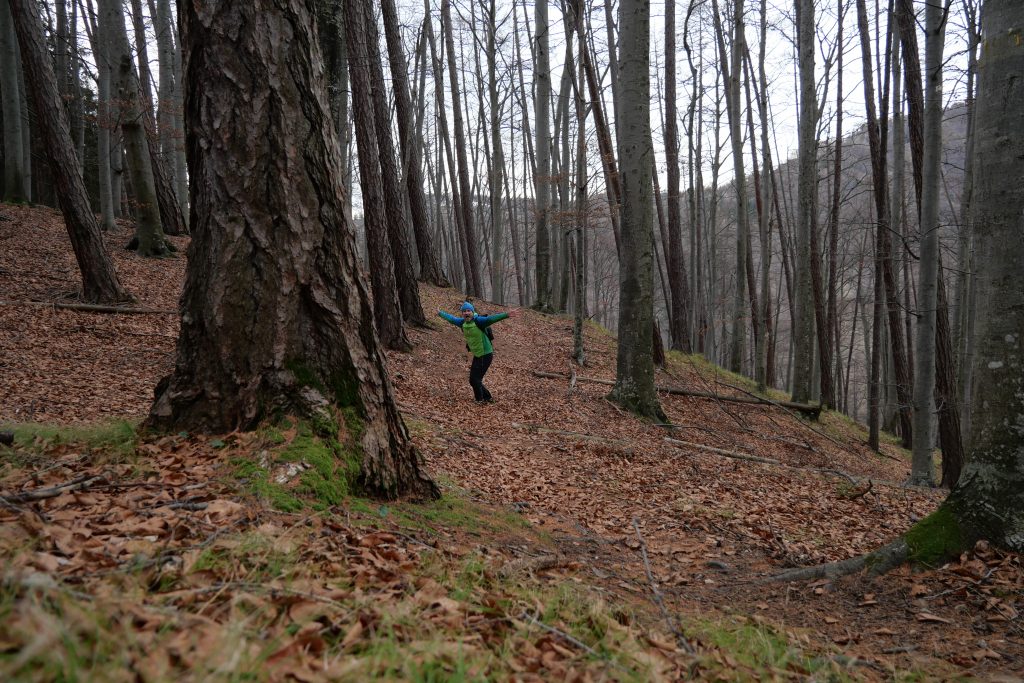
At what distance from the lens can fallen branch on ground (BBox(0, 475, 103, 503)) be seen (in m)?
2.16

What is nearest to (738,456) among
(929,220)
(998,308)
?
(929,220)

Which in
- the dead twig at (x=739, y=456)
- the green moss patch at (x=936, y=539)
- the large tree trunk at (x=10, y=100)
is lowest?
the dead twig at (x=739, y=456)

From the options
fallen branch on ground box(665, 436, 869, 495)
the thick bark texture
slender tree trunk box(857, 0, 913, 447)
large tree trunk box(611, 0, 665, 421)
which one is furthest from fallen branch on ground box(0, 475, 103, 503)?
slender tree trunk box(857, 0, 913, 447)

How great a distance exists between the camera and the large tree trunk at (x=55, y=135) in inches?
328

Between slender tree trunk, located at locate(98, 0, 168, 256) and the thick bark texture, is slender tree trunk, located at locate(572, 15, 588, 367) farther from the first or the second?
slender tree trunk, located at locate(98, 0, 168, 256)

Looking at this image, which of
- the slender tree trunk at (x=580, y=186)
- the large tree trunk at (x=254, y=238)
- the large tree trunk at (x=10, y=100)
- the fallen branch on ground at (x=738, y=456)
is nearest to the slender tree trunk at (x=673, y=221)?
the slender tree trunk at (x=580, y=186)

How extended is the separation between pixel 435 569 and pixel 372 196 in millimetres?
9586

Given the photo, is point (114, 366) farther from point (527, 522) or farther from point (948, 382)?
point (948, 382)

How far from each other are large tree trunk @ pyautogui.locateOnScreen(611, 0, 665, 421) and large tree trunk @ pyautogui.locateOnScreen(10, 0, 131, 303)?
8.38 m

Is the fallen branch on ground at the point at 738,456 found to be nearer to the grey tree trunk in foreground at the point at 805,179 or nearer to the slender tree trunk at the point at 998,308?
the slender tree trunk at the point at 998,308

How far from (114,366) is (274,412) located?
5474 mm

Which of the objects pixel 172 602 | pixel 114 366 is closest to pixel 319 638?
pixel 172 602

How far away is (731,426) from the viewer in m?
11.1

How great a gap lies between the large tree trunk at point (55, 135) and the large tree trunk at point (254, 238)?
6.84 meters
